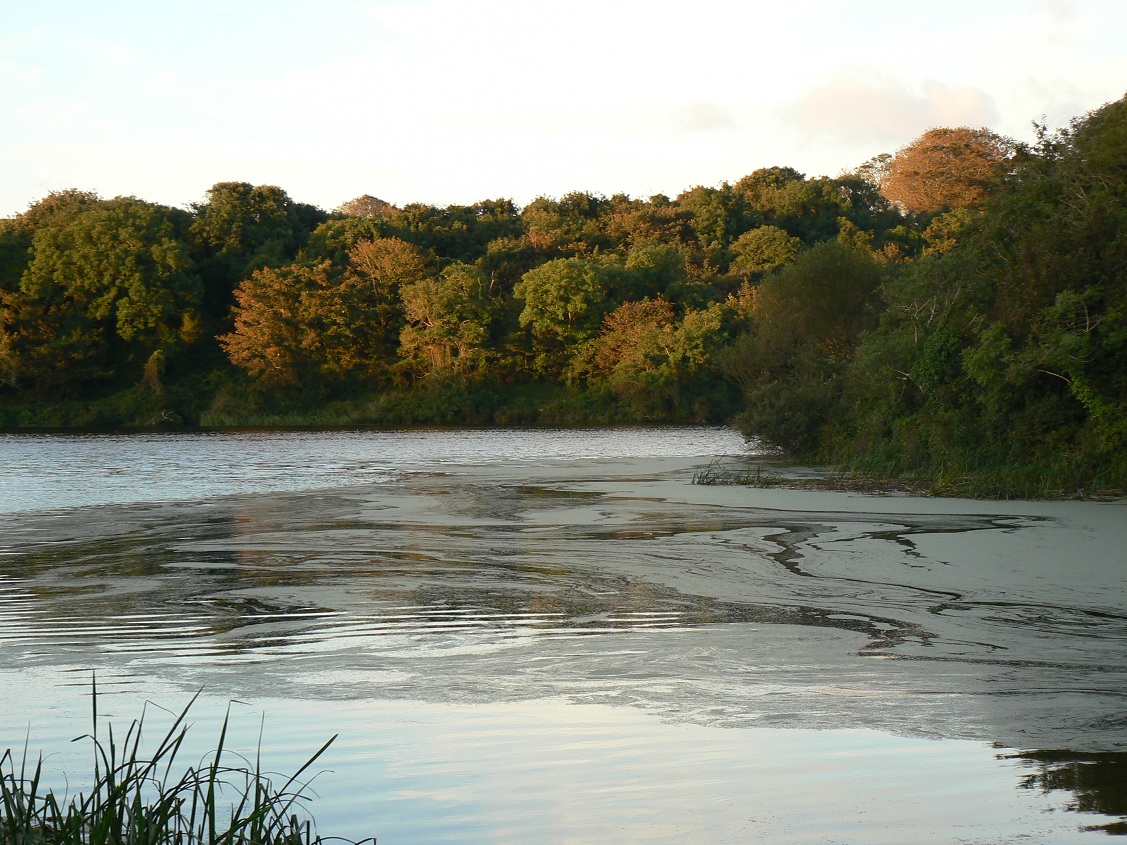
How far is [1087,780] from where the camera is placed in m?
4.18

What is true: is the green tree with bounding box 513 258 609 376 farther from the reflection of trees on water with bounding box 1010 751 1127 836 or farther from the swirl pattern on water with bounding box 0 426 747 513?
the reflection of trees on water with bounding box 1010 751 1127 836

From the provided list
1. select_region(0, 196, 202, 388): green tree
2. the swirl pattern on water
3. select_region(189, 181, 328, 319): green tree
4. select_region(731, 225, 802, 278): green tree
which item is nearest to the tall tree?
select_region(731, 225, 802, 278): green tree

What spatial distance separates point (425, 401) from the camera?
63812 millimetres

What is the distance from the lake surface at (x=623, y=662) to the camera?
409cm

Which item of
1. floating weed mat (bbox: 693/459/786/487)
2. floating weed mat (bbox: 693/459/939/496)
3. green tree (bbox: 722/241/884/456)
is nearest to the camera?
floating weed mat (bbox: 693/459/939/496)

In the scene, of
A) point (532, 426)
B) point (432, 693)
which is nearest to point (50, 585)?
point (432, 693)

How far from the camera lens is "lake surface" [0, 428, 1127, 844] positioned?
4094 millimetres

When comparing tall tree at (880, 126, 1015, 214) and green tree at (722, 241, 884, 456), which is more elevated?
tall tree at (880, 126, 1015, 214)

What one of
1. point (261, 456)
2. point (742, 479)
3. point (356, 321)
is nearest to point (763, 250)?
point (356, 321)

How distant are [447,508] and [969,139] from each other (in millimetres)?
58861

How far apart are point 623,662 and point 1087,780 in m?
2.71

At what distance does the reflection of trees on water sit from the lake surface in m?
0.02

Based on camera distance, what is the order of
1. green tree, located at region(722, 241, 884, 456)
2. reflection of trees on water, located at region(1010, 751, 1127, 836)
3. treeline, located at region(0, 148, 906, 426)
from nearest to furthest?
1. reflection of trees on water, located at region(1010, 751, 1127, 836)
2. green tree, located at region(722, 241, 884, 456)
3. treeline, located at region(0, 148, 906, 426)

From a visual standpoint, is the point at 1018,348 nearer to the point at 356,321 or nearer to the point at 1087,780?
the point at 1087,780
